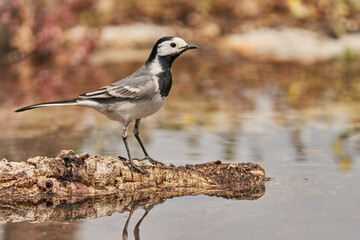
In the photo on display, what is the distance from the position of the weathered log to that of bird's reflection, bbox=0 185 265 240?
0.06 meters

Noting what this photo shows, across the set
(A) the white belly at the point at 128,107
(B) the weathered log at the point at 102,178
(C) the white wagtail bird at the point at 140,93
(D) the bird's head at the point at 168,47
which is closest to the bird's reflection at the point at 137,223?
(B) the weathered log at the point at 102,178

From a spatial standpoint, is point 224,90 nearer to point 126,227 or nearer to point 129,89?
point 129,89

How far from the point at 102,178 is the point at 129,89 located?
0.82m

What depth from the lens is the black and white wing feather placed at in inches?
216

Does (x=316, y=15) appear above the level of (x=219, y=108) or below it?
above

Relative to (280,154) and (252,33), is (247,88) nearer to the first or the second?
(280,154)

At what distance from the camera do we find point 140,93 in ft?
18.0

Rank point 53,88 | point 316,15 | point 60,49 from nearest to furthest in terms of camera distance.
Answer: point 53,88, point 60,49, point 316,15

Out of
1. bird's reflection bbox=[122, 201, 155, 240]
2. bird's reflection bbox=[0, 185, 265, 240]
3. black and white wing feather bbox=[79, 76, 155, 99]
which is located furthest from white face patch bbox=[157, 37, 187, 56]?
bird's reflection bbox=[122, 201, 155, 240]

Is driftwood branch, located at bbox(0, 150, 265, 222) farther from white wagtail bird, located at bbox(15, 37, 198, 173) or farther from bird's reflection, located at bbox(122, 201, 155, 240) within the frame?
white wagtail bird, located at bbox(15, 37, 198, 173)

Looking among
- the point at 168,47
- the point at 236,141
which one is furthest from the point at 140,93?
the point at 236,141

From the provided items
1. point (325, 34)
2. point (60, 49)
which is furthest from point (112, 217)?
point (325, 34)

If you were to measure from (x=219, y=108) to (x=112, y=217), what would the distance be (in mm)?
4580

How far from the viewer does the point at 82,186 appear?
5137 millimetres
